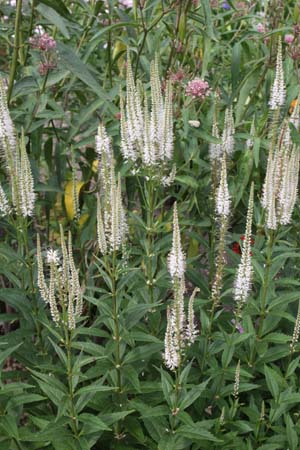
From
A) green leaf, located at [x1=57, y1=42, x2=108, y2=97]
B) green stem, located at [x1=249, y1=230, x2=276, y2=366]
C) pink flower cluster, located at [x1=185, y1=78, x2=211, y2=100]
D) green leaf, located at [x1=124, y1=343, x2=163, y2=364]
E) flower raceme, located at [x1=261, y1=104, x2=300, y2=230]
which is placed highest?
green leaf, located at [x1=57, y1=42, x2=108, y2=97]

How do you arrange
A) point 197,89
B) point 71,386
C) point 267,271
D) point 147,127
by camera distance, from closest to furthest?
point 71,386
point 147,127
point 267,271
point 197,89

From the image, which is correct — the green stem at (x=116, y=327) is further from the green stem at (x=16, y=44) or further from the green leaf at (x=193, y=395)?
the green stem at (x=16, y=44)

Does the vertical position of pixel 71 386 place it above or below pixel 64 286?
below

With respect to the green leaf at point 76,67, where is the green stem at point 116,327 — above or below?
below

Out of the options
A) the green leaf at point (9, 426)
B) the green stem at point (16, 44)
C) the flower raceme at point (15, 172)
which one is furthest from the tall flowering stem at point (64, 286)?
the green stem at point (16, 44)

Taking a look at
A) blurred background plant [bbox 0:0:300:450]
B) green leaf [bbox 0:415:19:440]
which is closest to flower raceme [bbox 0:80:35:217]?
blurred background plant [bbox 0:0:300:450]

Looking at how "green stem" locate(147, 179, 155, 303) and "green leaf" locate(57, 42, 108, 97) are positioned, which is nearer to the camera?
"green leaf" locate(57, 42, 108, 97)

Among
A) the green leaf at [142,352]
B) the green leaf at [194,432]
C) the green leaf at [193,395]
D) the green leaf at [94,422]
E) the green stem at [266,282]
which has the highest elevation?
the green stem at [266,282]

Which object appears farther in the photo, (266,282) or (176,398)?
(266,282)

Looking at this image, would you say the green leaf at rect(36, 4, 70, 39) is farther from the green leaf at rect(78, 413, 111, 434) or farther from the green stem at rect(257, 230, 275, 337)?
the green leaf at rect(78, 413, 111, 434)

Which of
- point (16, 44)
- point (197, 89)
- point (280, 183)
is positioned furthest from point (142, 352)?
point (16, 44)

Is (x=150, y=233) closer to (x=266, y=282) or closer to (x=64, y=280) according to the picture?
(x=266, y=282)

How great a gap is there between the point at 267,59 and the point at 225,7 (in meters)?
2.07

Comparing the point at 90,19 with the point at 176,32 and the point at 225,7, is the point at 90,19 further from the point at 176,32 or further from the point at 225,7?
the point at 225,7
